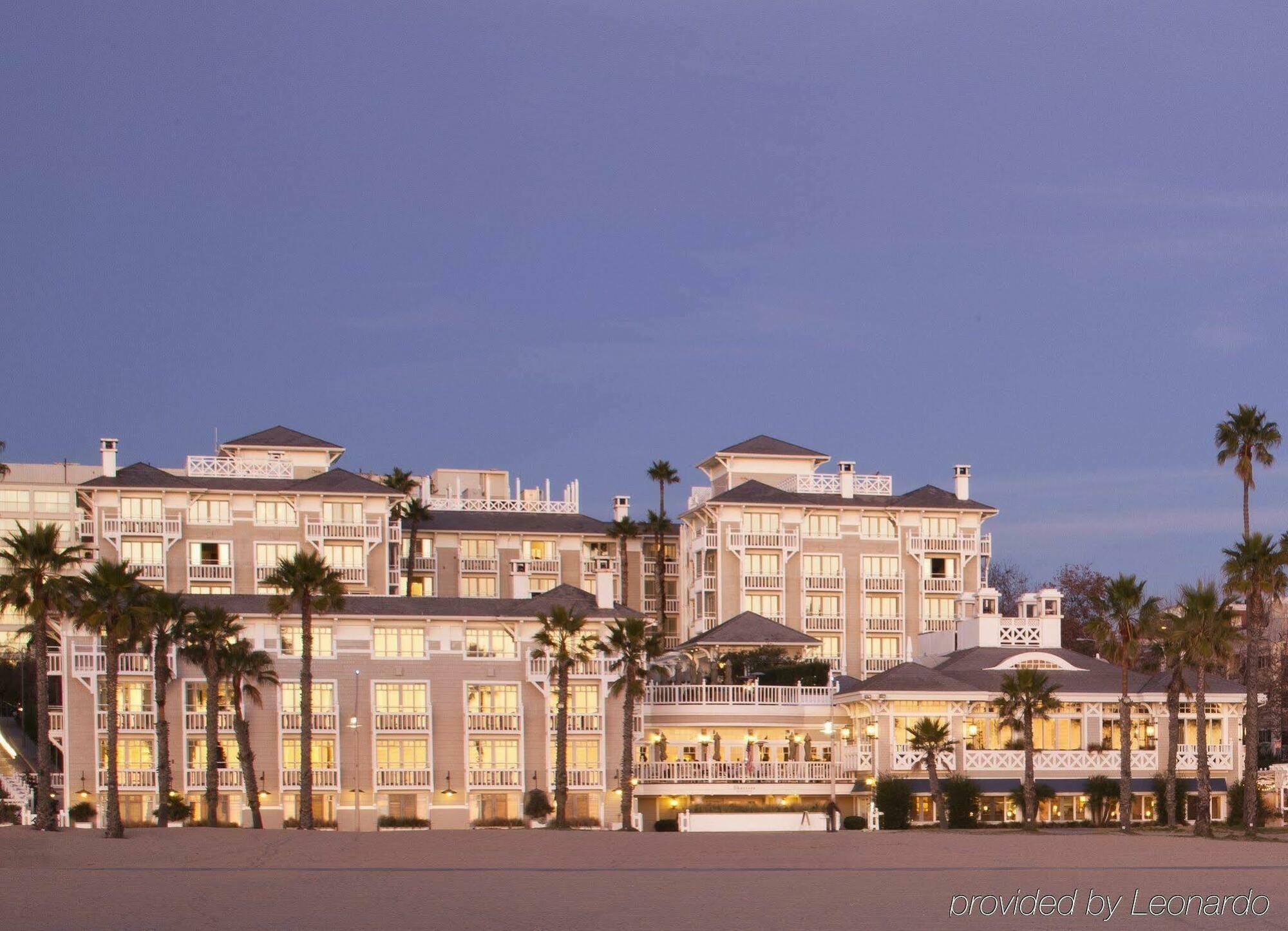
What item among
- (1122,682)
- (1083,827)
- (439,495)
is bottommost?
(1083,827)

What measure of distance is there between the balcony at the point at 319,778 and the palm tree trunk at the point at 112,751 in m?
10.6

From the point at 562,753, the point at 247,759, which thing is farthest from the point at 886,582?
the point at 247,759

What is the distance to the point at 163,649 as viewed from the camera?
71062mm

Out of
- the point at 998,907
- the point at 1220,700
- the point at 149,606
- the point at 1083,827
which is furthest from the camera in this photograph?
the point at 1220,700

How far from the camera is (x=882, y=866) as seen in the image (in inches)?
1973

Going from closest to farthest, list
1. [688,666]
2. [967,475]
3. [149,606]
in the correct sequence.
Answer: [149,606]
[688,666]
[967,475]

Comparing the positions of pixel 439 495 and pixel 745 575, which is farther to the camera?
pixel 439 495

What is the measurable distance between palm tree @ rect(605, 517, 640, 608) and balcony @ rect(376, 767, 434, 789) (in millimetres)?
34564

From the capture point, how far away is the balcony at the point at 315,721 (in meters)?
78.4

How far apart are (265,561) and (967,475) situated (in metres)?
35.5

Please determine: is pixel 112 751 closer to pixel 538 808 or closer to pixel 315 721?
pixel 315 721

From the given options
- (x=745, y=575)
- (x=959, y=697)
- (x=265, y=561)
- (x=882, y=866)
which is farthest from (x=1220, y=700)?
(x=265, y=561)

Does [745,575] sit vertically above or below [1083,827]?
above

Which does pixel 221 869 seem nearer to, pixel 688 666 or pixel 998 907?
pixel 998 907
